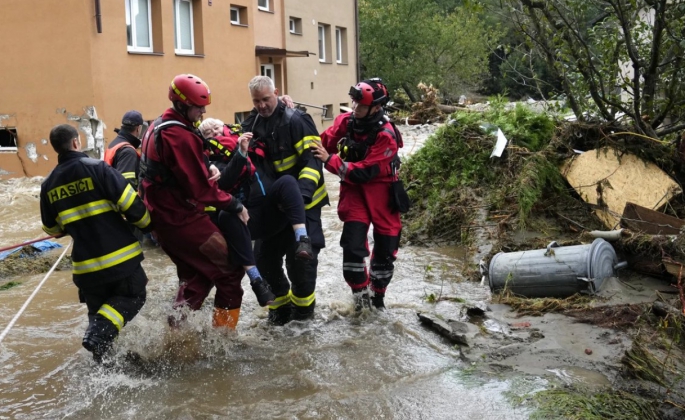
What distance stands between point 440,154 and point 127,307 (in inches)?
243

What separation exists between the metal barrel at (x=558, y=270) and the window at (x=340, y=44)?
24.9 m

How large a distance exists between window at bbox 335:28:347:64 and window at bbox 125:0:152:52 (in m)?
14.6

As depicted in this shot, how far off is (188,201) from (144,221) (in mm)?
347

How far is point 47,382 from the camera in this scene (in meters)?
5.03

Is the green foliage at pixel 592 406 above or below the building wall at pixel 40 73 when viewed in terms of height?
below

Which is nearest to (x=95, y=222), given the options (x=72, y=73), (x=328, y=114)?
(x=72, y=73)

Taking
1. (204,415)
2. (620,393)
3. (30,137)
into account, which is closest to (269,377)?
(204,415)

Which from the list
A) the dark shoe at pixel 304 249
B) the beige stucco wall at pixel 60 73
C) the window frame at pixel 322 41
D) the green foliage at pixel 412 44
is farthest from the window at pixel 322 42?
the dark shoe at pixel 304 249

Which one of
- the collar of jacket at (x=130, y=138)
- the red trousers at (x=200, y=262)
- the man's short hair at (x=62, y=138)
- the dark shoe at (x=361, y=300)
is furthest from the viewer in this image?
the collar of jacket at (x=130, y=138)

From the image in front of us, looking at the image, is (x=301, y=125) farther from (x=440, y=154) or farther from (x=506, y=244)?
(x=440, y=154)

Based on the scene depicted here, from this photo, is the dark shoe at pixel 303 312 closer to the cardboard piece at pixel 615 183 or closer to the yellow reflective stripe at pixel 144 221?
the yellow reflective stripe at pixel 144 221

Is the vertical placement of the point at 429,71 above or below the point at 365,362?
above

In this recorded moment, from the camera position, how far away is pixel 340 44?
3078cm

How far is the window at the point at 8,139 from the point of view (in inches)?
606
